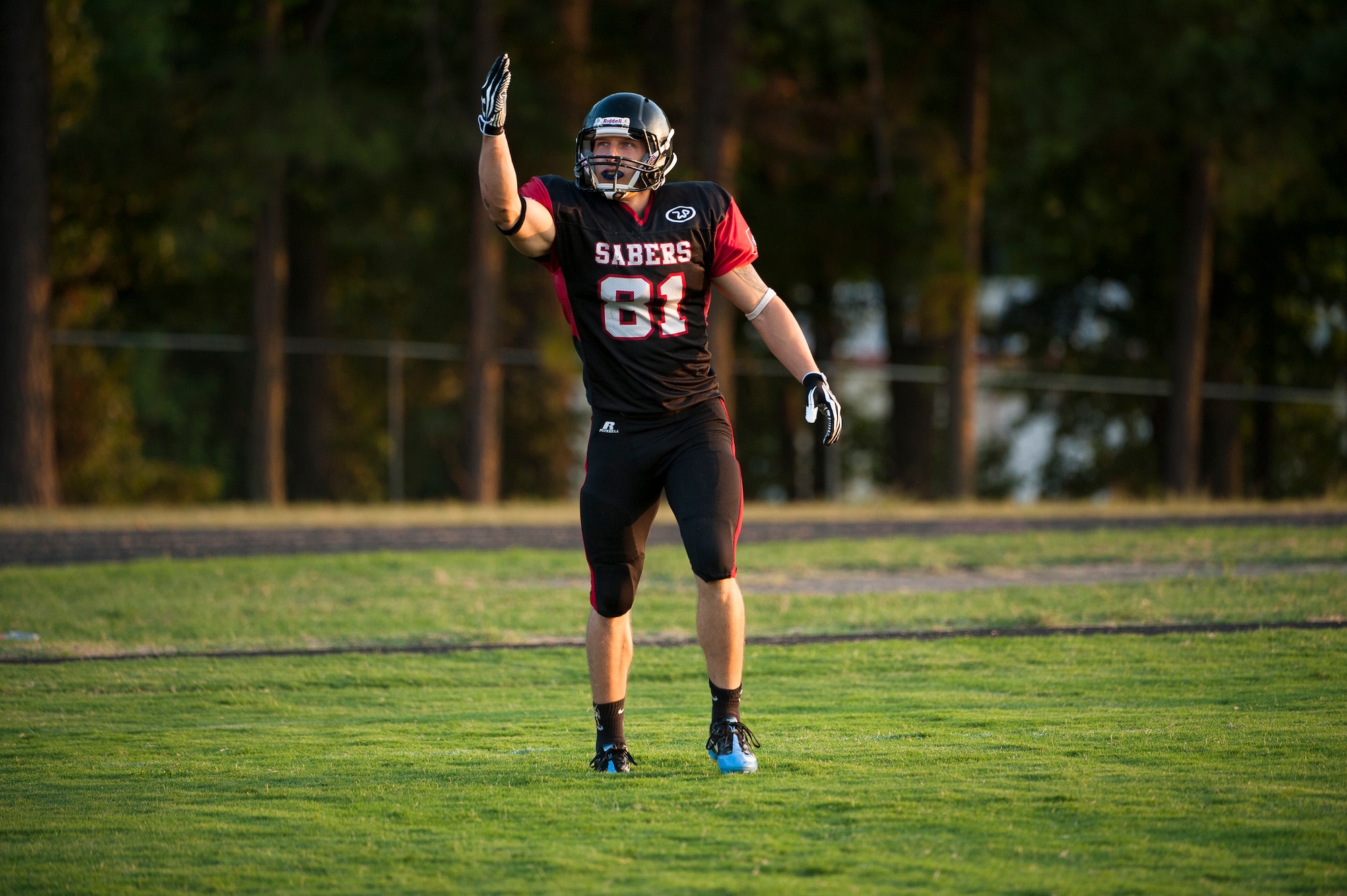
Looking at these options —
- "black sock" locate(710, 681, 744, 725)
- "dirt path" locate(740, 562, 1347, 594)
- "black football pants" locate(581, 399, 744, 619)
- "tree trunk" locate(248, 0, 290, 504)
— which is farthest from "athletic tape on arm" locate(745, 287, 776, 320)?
"tree trunk" locate(248, 0, 290, 504)

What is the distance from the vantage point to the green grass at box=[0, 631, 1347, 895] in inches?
164

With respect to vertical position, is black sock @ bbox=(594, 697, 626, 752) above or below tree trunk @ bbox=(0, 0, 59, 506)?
below

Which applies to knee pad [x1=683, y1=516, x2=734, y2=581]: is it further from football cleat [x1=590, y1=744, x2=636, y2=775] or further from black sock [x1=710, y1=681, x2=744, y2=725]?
football cleat [x1=590, y1=744, x2=636, y2=775]

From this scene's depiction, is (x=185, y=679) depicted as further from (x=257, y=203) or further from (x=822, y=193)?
(x=822, y=193)

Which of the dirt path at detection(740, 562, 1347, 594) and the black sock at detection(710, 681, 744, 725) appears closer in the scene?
the black sock at detection(710, 681, 744, 725)

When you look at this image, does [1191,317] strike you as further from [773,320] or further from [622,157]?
[622,157]

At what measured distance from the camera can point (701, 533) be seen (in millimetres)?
5449

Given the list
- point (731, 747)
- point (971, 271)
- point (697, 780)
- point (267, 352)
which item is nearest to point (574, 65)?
point (267, 352)

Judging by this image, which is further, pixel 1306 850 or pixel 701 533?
pixel 701 533

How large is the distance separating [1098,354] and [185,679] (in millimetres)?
26610

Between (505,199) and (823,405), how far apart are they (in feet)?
4.61

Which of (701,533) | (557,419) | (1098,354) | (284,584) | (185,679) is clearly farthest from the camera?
(1098,354)

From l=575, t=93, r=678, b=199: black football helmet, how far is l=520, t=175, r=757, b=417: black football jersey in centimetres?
7

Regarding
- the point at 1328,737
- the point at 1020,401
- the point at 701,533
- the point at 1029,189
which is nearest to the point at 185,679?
the point at 701,533
